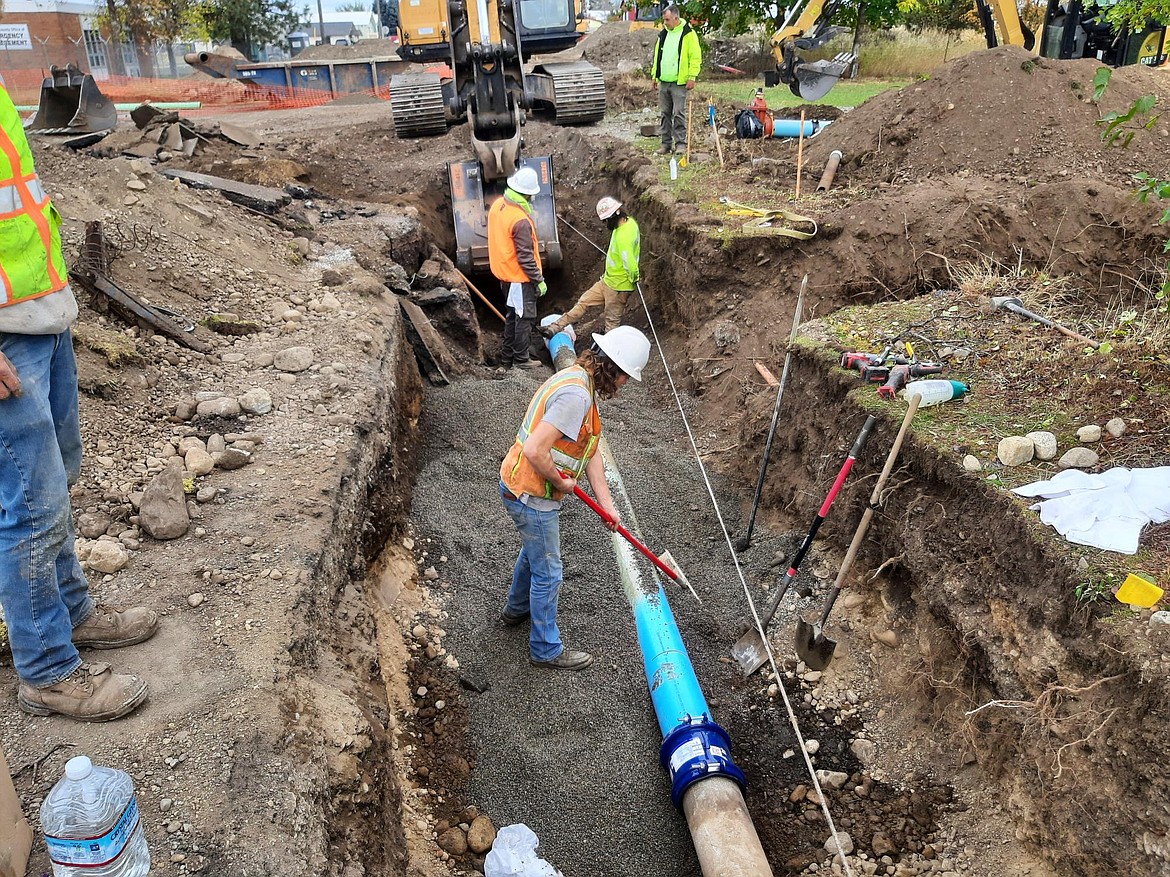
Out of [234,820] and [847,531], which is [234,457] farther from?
[847,531]

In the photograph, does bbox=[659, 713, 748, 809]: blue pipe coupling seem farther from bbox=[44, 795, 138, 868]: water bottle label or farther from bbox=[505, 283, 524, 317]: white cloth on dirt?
bbox=[505, 283, 524, 317]: white cloth on dirt

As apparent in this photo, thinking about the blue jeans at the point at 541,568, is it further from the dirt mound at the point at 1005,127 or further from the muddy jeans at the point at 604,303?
the dirt mound at the point at 1005,127

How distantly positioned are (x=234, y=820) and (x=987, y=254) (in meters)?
7.53

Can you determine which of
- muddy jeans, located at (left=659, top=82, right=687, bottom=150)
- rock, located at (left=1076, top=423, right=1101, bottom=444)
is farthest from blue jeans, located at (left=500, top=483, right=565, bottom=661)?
muddy jeans, located at (left=659, top=82, right=687, bottom=150)

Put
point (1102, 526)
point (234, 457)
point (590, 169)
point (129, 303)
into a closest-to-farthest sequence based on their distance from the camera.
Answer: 1. point (1102, 526)
2. point (234, 457)
3. point (129, 303)
4. point (590, 169)

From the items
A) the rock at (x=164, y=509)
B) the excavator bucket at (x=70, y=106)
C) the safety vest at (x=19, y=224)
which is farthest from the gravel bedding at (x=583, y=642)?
the excavator bucket at (x=70, y=106)

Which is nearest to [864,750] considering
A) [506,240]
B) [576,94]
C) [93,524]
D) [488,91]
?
[93,524]

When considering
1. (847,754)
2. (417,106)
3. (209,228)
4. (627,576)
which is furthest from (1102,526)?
(417,106)

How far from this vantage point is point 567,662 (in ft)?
15.4

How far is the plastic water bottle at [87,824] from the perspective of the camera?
2.20m

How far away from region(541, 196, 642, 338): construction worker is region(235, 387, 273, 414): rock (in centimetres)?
457

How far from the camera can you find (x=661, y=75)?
12.1 m

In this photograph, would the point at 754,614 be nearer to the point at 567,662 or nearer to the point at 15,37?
the point at 567,662

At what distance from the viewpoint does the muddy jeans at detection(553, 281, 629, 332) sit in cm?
962
